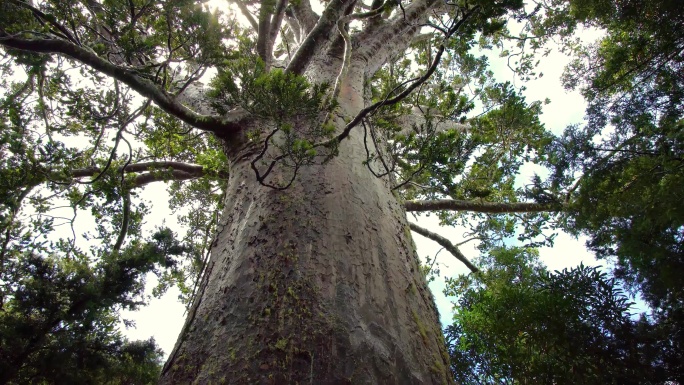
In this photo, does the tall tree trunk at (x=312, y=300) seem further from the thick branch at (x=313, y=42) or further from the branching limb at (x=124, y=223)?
the branching limb at (x=124, y=223)

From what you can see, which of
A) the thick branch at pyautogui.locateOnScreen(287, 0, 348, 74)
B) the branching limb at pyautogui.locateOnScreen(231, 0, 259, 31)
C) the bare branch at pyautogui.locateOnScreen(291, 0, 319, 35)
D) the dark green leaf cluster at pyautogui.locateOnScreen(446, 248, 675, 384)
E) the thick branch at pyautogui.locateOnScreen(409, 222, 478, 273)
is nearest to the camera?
the dark green leaf cluster at pyautogui.locateOnScreen(446, 248, 675, 384)

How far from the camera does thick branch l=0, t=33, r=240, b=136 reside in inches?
87.9

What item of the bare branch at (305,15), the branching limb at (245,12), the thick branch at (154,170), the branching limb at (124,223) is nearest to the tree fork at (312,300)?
the thick branch at (154,170)

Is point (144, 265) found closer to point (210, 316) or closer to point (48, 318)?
point (48, 318)

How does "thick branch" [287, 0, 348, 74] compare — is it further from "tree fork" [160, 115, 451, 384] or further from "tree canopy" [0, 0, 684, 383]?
"tree fork" [160, 115, 451, 384]

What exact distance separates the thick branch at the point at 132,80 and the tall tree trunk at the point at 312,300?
2.80 ft

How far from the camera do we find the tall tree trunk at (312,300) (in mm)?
1060

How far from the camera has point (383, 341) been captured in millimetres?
1134

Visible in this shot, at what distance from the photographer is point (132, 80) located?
2.42 meters

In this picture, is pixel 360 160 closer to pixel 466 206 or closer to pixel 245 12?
pixel 466 206

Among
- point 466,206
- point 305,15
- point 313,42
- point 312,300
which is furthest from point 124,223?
point 466,206

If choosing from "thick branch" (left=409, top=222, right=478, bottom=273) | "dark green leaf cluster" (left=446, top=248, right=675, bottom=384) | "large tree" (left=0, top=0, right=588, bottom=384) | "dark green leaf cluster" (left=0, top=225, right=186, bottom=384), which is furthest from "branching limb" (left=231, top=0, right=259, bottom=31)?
"dark green leaf cluster" (left=446, top=248, right=675, bottom=384)

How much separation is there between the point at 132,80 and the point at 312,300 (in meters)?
2.15

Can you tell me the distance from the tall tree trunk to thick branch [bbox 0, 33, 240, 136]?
854mm
